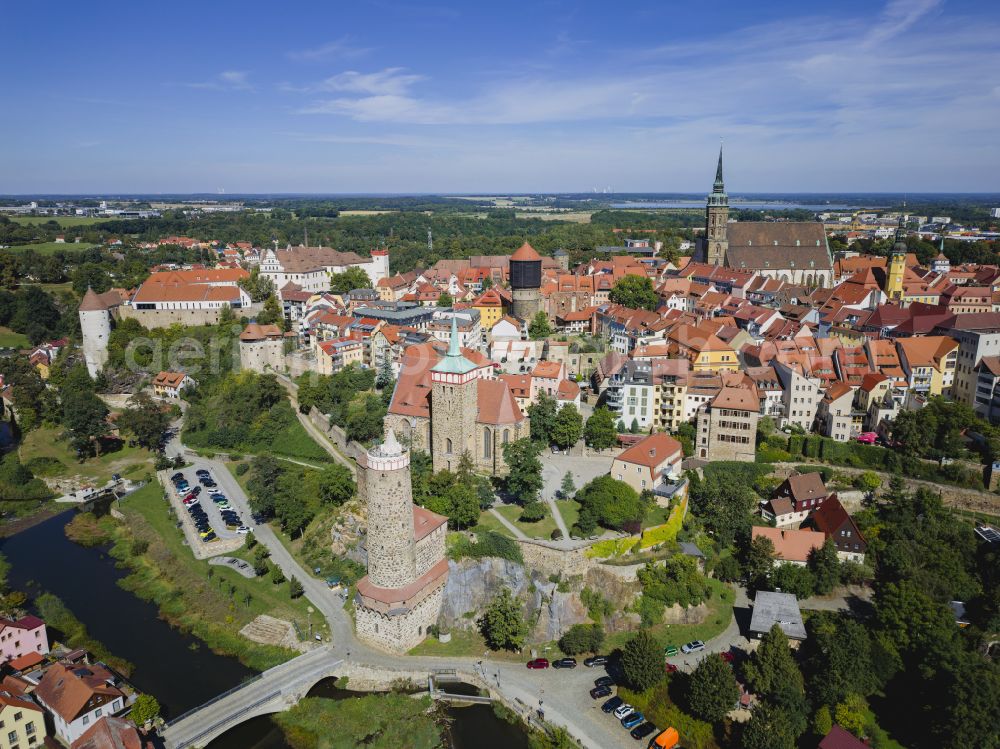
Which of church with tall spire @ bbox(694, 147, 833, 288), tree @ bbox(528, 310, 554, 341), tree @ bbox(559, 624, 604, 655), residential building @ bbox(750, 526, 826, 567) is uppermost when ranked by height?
church with tall spire @ bbox(694, 147, 833, 288)

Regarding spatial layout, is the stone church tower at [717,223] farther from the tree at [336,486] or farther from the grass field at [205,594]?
the grass field at [205,594]

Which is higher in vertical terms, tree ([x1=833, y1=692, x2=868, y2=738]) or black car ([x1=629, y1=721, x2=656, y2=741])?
tree ([x1=833, y1=692, x2=868, y2=738])

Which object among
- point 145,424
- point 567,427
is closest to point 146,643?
point 145,424

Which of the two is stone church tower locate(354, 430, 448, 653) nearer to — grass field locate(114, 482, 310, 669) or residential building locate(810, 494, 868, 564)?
grass field locate(114, 482, 310, 669)

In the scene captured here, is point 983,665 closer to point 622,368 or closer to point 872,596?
point 872,596

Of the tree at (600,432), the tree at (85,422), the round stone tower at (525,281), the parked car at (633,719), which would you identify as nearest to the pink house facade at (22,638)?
the tree at (85,422)

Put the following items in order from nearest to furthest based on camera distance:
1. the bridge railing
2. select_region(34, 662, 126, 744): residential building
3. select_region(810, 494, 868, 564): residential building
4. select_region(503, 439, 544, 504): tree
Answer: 1. select_region(34, 662, 126, 744): residential building
2. the bridge railing
3. select_region(503, 439, 544, 504): tree
4. select_region(810, 494, 868, 564): residential building

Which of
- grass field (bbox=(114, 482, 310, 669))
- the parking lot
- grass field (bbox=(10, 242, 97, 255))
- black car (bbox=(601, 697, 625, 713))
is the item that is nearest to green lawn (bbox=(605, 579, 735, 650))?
black car (bbox=(601, 697, 625, 713))

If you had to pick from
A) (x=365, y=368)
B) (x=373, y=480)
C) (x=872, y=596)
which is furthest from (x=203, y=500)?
(x=872, y=596)

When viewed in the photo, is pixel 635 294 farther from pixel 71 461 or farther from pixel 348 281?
pixel 71 461
